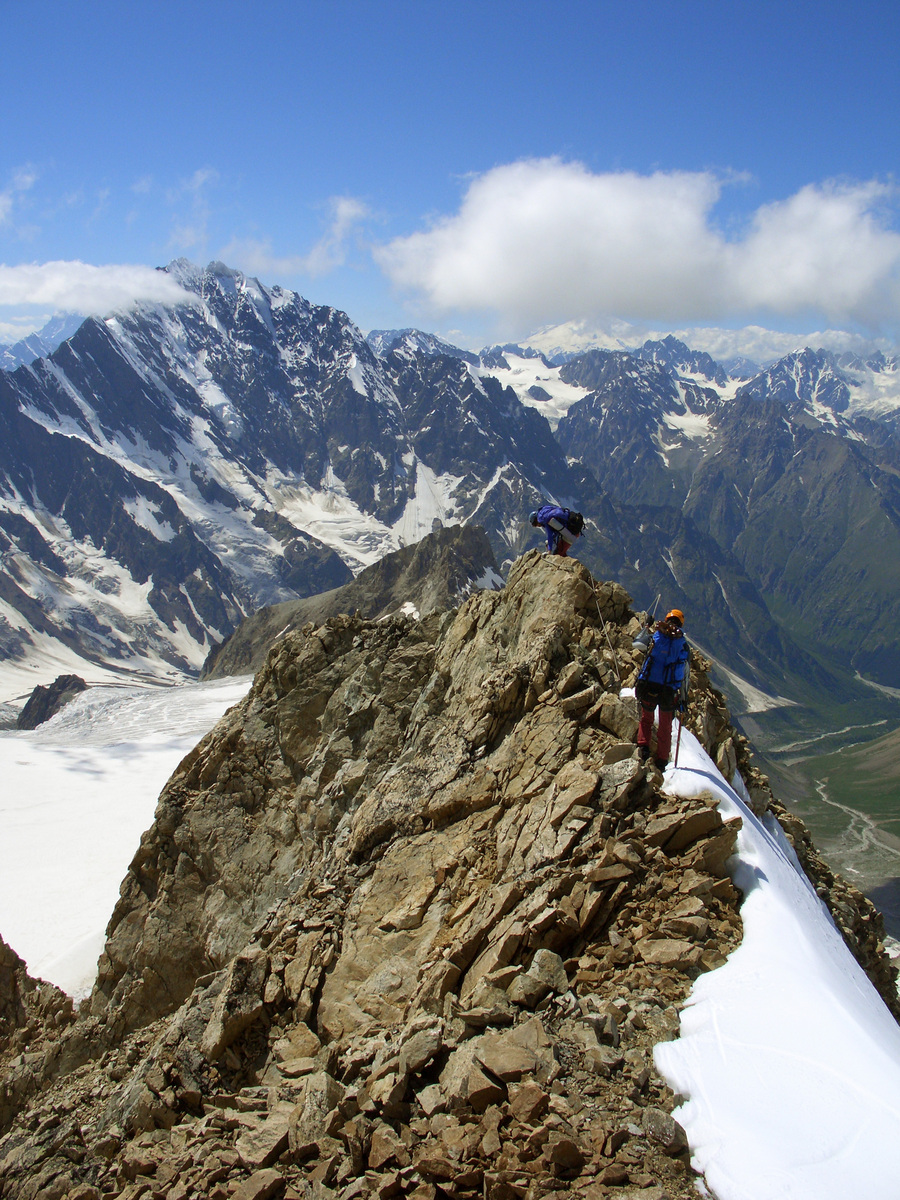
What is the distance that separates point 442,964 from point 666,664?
7173mm

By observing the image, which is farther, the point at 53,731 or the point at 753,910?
the point at 53,731

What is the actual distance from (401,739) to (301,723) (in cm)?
576

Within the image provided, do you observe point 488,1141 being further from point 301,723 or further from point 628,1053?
point 301,723

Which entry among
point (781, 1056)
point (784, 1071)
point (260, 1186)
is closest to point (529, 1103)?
point (784, 1071)

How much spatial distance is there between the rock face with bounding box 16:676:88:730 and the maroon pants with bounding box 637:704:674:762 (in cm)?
16964

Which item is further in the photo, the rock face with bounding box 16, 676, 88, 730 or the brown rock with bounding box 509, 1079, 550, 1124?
the rock face with bounding box 16, 676, 88, 730

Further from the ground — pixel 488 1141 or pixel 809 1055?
pixel 809 1055

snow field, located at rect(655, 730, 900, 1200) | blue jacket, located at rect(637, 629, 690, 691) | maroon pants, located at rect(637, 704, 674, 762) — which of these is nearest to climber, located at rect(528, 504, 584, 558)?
blue jacket, located at rect(637, 629, 690, 691)

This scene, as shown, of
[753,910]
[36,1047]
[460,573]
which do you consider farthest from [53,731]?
[753,910]

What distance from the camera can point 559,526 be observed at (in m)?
23.4

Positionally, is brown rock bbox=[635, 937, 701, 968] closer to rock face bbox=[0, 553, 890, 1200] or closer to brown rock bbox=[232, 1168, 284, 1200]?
rock face bbox=[0, 553, 890, 1200]

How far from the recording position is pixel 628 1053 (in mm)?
8789

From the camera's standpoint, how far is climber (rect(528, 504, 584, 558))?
76.8 feet

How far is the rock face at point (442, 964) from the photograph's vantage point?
27.1 ft
